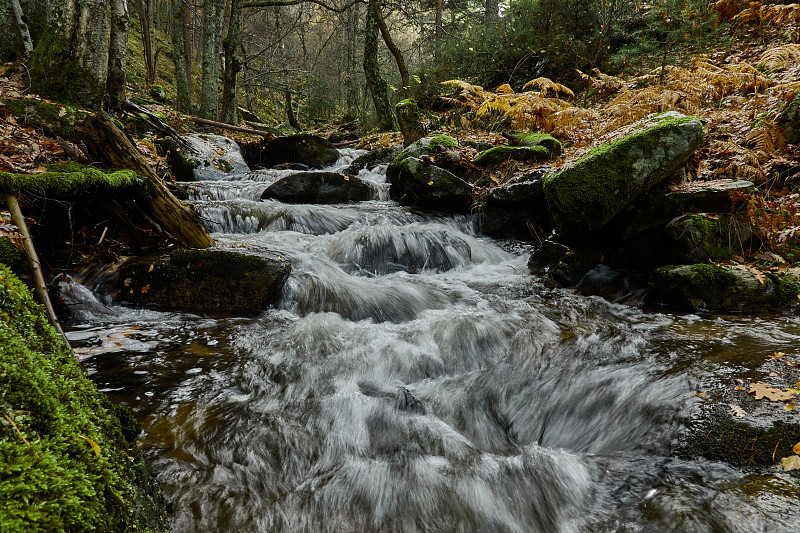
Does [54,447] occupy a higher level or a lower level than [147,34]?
lower

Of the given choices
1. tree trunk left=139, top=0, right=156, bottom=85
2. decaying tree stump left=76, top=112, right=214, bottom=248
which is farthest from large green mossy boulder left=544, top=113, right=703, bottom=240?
tree trunk left=139, top=0, right=156, bottom=85

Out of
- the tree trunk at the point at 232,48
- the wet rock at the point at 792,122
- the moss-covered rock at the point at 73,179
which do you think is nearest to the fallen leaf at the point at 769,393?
the wet rock at the point at 792,122

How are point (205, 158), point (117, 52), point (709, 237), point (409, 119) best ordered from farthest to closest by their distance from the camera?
point (409, 119) < point (205, 158) < point (117, 52) < point (709, 237)

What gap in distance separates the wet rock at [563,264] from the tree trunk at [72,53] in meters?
7.76

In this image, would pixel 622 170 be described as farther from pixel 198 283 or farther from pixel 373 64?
pixel 373 64

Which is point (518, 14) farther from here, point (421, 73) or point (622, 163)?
point (622, 163)

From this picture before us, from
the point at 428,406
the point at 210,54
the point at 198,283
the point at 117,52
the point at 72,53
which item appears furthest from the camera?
the point at 210,54

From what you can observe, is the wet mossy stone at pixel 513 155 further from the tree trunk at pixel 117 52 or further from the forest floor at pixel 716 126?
the tree trunk at pixel 117 52

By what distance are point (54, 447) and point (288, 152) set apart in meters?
12.8

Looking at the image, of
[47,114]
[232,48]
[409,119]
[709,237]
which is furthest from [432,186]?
[232,48]

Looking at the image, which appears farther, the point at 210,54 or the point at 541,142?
the point at 210,54

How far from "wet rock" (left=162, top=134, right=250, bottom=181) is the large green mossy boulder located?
8490mm

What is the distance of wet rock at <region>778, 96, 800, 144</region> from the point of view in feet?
18.2

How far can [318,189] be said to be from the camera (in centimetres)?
923
